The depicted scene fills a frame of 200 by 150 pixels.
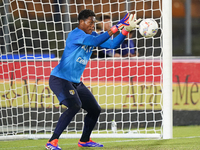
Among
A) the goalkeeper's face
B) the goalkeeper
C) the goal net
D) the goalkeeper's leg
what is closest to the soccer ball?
the goalkeeper

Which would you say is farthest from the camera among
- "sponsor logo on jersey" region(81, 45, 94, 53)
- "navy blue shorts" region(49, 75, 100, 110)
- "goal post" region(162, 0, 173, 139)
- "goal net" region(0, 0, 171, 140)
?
"goal net" region(0, 0, 171, 140)

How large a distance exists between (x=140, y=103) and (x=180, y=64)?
1.32m

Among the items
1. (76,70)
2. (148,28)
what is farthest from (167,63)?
(76,70)

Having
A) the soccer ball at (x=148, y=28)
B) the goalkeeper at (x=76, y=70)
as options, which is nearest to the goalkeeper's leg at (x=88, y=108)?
the goalkeeper at (x=76, y=70)

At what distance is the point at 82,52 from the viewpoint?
4.20 m

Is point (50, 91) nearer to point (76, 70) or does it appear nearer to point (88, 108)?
point (88, 108)

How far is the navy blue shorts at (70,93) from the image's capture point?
409 cm

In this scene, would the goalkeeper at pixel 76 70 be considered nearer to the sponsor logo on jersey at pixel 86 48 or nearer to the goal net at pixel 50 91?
the sponsor logo on jersey at pixel 86 48

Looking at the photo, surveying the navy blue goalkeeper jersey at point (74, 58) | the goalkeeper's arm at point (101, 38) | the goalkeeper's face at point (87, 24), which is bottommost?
the navy blue goalkeeper jersey at point (74, 58)

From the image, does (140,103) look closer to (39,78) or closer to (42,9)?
(39,78)

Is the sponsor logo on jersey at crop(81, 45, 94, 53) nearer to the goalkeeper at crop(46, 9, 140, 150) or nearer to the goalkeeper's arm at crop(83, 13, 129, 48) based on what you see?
the goalkeeper at crop(46, 9, 140, 150)

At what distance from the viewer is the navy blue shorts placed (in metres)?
4.09

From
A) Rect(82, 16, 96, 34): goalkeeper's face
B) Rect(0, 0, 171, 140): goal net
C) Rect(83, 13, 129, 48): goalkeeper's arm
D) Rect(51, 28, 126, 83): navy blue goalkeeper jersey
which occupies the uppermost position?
Rect(82, 16, 96, 34): goalkeeper's face

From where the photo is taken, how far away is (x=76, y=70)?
4203 mm
